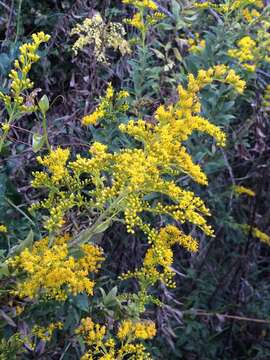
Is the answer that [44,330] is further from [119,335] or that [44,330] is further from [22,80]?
[22,80]

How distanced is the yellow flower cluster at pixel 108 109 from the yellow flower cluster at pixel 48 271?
0.49m

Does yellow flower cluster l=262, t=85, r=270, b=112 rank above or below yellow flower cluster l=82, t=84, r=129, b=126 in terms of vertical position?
below

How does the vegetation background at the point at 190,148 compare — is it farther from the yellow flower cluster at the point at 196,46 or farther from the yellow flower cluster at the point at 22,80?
the yellow flower cluster at the point at 22,80

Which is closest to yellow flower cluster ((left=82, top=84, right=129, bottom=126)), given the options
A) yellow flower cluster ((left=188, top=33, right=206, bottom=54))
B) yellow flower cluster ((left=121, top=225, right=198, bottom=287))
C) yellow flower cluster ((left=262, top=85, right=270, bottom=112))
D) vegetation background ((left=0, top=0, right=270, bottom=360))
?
vegetation background ((left=0, top=0, right=270, bottom=360))

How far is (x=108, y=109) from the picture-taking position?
87.4 inches

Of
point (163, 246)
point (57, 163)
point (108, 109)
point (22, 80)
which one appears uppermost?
point (22, 80)

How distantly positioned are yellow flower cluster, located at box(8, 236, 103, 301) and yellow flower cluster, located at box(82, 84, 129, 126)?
490mm

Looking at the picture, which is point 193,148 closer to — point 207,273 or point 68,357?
point 207,273

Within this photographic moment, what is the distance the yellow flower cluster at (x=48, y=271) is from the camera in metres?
1.57

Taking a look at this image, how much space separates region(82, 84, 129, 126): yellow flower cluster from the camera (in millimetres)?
1983

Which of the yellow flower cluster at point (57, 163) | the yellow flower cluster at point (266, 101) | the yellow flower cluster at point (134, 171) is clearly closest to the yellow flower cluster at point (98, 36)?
the yellow flower cluster at point (134, 171)

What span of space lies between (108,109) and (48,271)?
816 millimetres

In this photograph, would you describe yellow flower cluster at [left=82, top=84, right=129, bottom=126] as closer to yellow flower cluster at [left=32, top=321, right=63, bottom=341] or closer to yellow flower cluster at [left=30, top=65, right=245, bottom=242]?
yellow flower cluster at [left=30, top=65, right=245, bottom=242]

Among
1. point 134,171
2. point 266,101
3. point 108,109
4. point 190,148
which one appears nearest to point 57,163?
point 134,171
